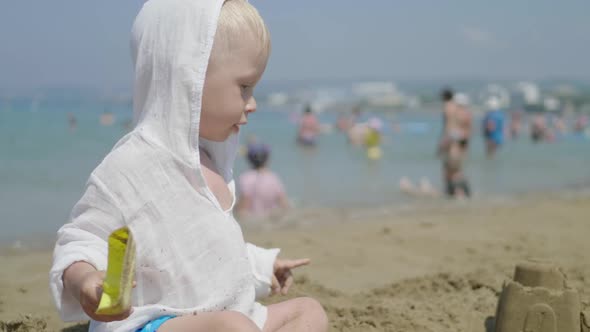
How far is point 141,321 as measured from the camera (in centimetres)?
197

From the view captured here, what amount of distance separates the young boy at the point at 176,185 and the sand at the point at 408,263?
1.06 meters

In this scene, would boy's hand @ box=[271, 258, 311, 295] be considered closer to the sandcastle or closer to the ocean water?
the sandcastle

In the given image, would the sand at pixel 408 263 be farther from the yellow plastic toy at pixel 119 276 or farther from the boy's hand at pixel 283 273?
the yellow plastic toy at pixel 119 276

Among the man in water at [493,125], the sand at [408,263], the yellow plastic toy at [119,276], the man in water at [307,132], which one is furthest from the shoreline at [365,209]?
the man in water at [307,132]

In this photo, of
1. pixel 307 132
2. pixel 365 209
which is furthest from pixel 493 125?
pixel 365 209

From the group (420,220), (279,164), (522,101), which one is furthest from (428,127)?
(420,220)

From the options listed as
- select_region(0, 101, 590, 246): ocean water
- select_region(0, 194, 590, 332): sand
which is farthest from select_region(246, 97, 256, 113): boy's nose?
select_region(0, 101, 590, 246): ocean water

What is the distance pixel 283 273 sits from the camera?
2.59 metres

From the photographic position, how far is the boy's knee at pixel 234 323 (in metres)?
1.92

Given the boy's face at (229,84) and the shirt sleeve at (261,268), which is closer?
the boy's face at (229,84)

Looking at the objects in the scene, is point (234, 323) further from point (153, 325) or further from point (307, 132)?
point (307, 132)

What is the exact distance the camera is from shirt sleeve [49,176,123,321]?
189 cm

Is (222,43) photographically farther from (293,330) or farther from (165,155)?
(293,330)

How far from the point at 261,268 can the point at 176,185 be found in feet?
1.96
